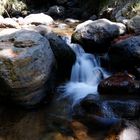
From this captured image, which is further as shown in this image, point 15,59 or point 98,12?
point 98,12

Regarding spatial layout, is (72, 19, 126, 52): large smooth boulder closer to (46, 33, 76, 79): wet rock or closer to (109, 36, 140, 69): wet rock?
(109, 36, 140, 69): wet rock

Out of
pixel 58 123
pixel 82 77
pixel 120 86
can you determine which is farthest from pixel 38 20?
A: pixel 58 123

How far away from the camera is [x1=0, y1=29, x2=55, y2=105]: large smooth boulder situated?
236 inches

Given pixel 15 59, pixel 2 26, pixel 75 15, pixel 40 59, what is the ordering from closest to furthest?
pixel 15 59 → pixel 40 59 → pixel 2 26 → pixel 75 15

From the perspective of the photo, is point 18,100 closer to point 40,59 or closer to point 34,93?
point 34,93

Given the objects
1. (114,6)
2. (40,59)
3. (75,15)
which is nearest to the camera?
(40,59)

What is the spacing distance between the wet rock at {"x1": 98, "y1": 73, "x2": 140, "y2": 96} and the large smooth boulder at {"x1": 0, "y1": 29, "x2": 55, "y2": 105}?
49.4 inches

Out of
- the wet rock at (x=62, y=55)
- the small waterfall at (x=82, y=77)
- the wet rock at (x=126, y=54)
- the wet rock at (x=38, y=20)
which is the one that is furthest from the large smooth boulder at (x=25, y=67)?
the wet rock at (x=38, y=20)

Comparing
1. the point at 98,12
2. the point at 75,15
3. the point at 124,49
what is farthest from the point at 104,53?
the point at 75,15

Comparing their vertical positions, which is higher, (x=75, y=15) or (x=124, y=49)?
(x=124, y=49)

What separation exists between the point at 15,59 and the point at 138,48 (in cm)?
324

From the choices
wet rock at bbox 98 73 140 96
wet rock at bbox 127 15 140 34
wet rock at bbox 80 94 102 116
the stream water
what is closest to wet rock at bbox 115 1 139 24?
wet rock at bbox 127 15 140 34

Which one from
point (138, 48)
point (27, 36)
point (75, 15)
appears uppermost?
point (27, 36)

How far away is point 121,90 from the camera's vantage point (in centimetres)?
668
